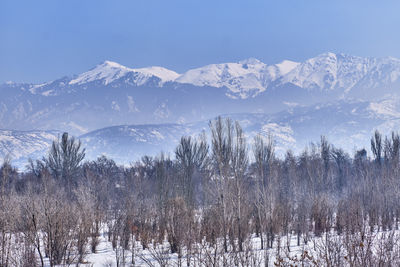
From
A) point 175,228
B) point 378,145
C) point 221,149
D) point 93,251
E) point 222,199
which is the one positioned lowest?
point 93,251

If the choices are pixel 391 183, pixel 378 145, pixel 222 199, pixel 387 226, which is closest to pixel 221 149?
pixel 222 199

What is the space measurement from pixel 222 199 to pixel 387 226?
15.3m

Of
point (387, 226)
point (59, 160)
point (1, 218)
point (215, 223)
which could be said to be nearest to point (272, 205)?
point (215, 223)

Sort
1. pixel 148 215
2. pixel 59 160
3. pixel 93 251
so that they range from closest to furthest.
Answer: pixel 93 251
pixel 148 215
pixel 59 160

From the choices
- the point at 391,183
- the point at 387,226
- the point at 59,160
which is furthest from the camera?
the point at 59,160

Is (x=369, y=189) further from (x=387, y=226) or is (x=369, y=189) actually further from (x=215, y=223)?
(x=215, y=223)

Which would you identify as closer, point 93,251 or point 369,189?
point 93,251

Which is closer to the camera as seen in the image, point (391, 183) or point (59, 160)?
point (391, 183)

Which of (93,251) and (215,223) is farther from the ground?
(215,223)

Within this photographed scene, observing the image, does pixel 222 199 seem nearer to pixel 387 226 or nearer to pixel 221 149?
pixel 221 149

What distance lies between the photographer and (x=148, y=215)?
27.2 meters

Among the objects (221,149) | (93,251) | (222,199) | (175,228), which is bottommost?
(93,251)

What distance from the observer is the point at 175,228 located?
806 inches

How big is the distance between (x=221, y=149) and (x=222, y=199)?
321 cm
